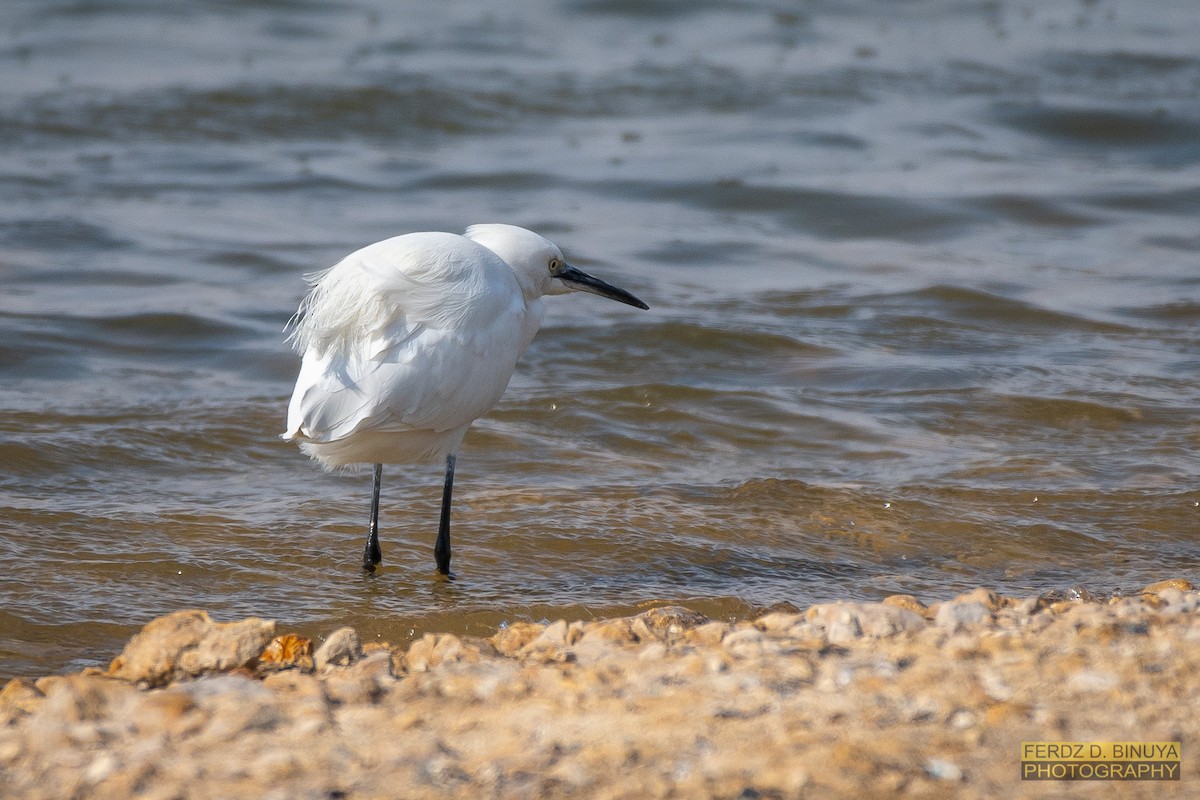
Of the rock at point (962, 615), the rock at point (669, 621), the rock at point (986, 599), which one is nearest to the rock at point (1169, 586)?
the rock at point (986, 599)

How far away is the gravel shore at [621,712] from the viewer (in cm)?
279

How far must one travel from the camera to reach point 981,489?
616 cm

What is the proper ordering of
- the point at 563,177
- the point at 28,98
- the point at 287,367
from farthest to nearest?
the point at 28,98 < the point at 563,177 < the point at 287,367

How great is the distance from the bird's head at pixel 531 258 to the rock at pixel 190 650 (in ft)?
7.11

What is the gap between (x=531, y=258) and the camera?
5.38 metres

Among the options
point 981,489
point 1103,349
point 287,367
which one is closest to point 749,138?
point 1103,349

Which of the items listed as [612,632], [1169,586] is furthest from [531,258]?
[1169,586]

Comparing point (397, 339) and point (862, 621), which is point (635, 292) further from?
point (862, 621)

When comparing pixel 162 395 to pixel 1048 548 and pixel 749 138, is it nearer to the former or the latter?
pixel 1048 548

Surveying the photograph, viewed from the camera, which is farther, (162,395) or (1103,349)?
(1103,349)

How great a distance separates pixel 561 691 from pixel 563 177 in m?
9.31

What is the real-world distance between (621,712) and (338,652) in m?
0.94

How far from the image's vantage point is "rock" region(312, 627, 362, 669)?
361cm

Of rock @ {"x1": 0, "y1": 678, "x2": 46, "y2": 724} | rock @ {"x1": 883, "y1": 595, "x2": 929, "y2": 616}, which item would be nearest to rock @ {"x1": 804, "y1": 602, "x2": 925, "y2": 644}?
rock @ {"x1": 883, "y1": 595, "x2": 929, "y2": 616}
